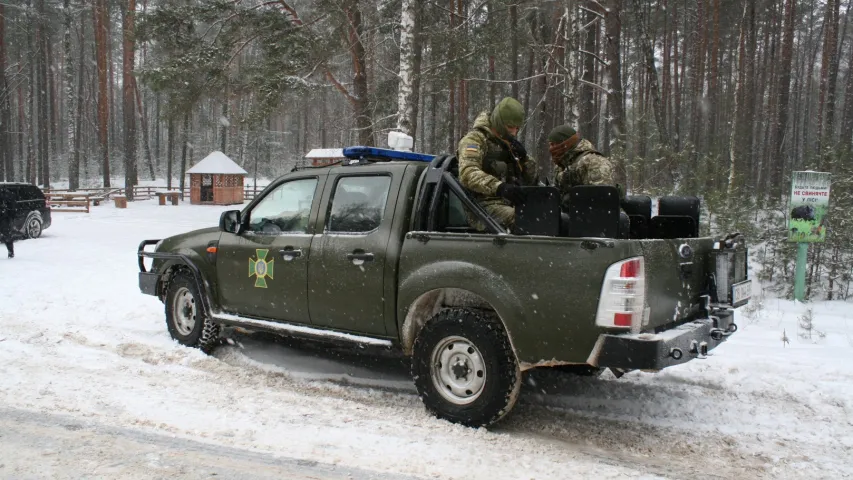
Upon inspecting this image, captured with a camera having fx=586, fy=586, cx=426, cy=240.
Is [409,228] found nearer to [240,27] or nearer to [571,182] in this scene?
[571,182]

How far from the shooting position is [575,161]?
17.7ft

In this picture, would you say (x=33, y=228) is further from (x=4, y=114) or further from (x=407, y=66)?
(x=4, y=114)

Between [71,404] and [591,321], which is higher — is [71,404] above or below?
below

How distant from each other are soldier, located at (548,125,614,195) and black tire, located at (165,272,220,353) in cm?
374

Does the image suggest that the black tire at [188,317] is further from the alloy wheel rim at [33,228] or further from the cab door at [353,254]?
the alloy wheel rim at [33,228]

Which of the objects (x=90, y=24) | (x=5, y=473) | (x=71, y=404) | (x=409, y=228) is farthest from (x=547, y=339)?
(x=90, y=24)

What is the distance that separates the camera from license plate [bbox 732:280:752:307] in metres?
4.39

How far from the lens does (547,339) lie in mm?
3725


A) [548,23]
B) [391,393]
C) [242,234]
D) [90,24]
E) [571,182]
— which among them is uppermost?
[90,24]

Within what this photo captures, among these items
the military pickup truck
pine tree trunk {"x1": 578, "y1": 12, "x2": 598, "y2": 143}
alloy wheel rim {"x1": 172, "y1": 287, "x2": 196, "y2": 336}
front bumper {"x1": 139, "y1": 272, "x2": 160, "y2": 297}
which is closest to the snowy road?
the military pickup truck

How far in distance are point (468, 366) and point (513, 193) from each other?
49.9 inches

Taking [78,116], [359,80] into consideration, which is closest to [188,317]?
[359,80]

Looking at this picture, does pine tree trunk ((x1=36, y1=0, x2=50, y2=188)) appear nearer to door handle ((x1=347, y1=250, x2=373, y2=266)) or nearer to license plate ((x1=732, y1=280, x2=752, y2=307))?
door handle ((x1=347, y1=250, x2=373, y2=266))

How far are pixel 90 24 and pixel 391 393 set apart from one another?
4742 cm
